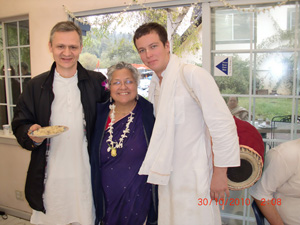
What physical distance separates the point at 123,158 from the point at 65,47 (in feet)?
2.37

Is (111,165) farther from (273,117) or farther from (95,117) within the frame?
(273,117)

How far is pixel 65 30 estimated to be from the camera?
4.69 ft

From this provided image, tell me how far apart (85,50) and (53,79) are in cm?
175

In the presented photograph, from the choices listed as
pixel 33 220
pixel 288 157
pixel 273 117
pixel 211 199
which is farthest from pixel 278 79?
pixel 33 220

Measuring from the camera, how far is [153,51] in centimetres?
132

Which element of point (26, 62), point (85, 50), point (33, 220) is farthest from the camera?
point (85, 50)

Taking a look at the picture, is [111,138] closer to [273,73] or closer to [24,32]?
[273,73]

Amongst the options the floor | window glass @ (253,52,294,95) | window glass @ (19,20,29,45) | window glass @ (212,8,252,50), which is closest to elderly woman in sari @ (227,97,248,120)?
window glass @ (253,52,294,95)

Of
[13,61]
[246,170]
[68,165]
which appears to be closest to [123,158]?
[68,165]

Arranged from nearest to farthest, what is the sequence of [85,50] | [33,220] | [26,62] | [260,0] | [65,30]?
[65,30] → [33,220] → [260,0] → [26,62] → [85,50]

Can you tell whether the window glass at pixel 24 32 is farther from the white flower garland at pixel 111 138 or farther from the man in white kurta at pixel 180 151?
the man in white kurta at pixel 180 151

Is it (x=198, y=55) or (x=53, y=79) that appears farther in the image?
(x=198, y=55)

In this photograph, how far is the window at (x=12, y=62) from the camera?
2.86 meters

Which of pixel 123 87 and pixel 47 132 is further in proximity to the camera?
pixel 123 87
